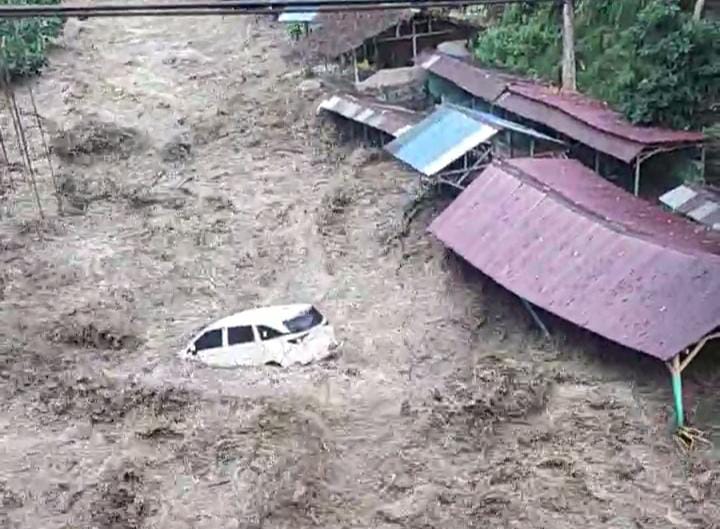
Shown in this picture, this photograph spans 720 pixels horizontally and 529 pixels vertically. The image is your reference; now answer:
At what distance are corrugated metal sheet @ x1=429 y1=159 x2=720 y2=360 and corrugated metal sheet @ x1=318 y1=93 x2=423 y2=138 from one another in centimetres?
493

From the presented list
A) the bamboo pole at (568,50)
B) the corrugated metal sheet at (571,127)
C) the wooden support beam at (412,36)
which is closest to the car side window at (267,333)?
the corrugated metal sheet at (571,127)

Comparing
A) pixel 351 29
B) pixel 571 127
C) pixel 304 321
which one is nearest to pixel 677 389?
Result: pixel 304 321

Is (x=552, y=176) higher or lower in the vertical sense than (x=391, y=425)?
higher

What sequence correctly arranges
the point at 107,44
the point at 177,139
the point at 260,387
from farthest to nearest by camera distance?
the point at 107,44 < the point at 177,139 < the point at 260,387

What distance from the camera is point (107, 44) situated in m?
35.7

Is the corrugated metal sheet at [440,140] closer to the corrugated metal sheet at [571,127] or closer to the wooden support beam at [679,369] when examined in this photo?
the corrugated metal sheet at [571,127]

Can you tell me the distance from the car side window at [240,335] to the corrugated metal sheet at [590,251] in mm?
4010

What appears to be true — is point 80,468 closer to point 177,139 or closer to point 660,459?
point 660,459

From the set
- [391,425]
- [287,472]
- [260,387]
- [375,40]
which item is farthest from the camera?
[375,40]

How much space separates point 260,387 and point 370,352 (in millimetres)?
2023

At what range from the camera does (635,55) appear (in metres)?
21.4

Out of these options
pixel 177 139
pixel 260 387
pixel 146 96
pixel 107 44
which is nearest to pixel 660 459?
pixel 260 387

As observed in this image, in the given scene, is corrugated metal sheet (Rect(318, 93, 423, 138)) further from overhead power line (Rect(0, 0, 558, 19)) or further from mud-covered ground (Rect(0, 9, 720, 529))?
overhead power line (Rect(0, 0, 558, 19))

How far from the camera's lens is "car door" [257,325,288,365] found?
16.1 metres
